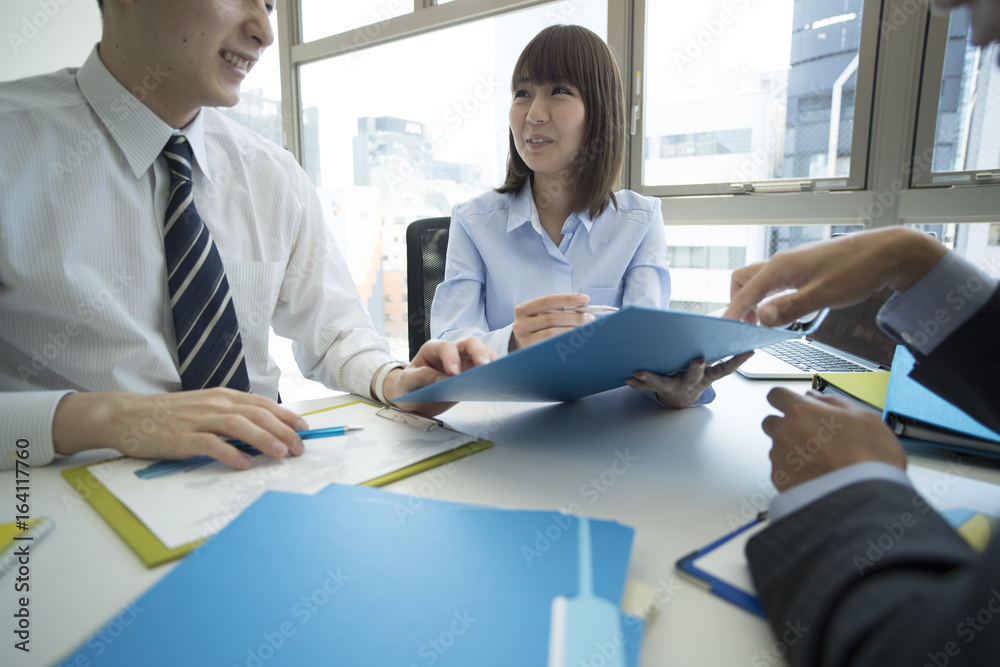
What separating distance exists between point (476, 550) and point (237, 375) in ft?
2.12

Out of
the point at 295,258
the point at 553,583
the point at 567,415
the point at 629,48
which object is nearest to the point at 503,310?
the point at 295,258

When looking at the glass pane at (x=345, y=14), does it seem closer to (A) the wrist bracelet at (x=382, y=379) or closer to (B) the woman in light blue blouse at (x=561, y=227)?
(B) the woman in light blue blouse at (x=561, y=227)

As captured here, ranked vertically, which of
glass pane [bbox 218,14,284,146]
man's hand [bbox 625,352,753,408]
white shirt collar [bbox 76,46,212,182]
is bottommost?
man's hand [bbox 625,352,753,408]

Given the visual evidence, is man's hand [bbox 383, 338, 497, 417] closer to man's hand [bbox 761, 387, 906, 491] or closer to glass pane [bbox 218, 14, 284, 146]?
man's hand [bbox 761, 387, 906, 491]

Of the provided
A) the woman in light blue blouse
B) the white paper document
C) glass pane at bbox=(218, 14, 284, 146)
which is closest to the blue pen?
the white paper document

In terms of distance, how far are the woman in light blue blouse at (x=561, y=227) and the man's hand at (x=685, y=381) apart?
0.55m

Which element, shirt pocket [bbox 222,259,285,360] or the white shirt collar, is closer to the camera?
the white shirt collar

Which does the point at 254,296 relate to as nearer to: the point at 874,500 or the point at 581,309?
the point at 581,309

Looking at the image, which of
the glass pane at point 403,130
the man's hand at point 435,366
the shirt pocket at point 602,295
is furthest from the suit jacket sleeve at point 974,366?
the glass pane at point 403,130

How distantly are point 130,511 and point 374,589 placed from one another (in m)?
0.28

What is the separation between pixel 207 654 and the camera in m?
0.31

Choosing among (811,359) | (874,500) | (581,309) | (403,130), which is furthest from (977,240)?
(403,130)

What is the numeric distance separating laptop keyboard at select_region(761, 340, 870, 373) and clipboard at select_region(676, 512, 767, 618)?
2.30ft

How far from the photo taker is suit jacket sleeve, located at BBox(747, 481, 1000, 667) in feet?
0.85
